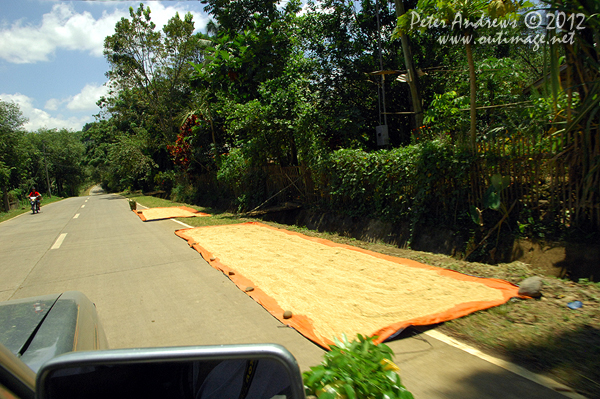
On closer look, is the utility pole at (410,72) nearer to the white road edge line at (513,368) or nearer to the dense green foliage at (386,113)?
the dense green foliage at (386,113)

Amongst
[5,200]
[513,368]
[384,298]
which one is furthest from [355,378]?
[5,200]

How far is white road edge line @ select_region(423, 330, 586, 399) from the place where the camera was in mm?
2816

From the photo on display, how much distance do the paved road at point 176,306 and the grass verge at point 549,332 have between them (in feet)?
0.96

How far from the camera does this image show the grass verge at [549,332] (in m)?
3.09

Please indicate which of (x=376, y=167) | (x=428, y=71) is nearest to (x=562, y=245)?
(x=376, y=167)

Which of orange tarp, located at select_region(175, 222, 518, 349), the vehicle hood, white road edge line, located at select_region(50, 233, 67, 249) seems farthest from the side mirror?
white road edge line, located at select_region(50, 233, 67, 249)

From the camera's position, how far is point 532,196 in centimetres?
664

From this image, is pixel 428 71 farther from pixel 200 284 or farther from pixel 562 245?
pixel 200 284

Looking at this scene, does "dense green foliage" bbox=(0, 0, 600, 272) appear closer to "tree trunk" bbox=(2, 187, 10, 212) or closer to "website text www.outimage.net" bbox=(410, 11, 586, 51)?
"website text www.outimage.net" bbox=(410, 11, 586, 51)

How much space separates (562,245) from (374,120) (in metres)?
10.9

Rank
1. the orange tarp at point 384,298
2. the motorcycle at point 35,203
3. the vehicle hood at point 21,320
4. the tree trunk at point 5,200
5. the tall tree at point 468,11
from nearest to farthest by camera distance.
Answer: the vehicle hood at point 21,320, the orange tarp at point 384,298, the tall tree at point 468,11, the motorcycle at point 35,203, the tree trunk at point 5,200

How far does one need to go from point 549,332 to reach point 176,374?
368 cm

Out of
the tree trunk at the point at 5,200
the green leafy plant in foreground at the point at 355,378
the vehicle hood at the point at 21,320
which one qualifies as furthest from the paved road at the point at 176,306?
the tree trunk at the point at 5,200

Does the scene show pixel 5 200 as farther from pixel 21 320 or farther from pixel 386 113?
pixel 21 320
